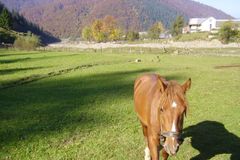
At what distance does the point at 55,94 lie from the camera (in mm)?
20453

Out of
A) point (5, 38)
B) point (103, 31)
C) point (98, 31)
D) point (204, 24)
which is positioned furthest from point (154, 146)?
point (204, 24)

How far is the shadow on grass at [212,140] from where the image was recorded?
10423 millimetres

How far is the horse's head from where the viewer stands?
589cm

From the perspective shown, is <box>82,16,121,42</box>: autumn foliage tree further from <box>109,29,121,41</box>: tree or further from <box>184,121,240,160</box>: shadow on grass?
<box>184,121,240,160</box>: shadow on grass

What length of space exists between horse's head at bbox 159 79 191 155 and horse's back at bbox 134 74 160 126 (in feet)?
4.69

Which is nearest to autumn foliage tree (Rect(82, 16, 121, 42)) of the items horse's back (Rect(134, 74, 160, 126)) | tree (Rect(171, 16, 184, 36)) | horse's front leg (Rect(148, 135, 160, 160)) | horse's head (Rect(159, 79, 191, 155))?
tree (Rect(171, 16, 184, 36))

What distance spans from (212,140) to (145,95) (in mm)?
4328

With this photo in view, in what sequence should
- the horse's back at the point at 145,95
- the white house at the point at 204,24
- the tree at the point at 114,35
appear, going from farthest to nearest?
the white house at the point at 204,24 < the tree at the point at 114,35 < the horse's back at the point at 145,95

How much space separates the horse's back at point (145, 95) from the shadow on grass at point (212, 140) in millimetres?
2502

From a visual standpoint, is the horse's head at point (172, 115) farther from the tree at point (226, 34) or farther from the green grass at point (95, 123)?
the tree at point (226, 34)

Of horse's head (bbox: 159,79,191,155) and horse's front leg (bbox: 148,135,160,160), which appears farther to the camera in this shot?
horse's front leg (bbox: 148,135,160,160)

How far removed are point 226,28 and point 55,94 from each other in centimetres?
9383

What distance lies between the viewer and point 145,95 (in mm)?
8562

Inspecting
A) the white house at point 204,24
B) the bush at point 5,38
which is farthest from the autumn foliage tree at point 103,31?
the bush at point 5,38
